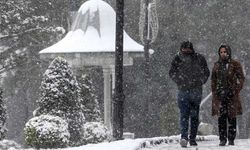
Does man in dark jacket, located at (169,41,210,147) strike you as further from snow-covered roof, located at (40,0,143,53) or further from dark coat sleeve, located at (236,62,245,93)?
snow-covered roof, located at (40,0,143,53)

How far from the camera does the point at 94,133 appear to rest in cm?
1620

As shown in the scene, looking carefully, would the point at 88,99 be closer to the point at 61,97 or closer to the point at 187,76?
the point at 61,97

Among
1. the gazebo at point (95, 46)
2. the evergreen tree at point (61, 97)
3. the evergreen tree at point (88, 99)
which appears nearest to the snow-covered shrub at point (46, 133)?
the evergreen tree at point (61, 97)

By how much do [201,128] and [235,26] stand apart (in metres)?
18.0

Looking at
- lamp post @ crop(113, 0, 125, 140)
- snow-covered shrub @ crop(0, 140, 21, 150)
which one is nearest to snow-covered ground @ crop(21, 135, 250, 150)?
lamp post @ crop(113, 0, 125, 140)

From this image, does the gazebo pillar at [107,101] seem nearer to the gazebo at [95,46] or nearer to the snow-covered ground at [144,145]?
the gazebo at [95,46]

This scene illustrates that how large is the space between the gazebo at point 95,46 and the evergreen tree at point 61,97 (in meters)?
4.17

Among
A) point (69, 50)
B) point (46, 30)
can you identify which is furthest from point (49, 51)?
point (46, 30)

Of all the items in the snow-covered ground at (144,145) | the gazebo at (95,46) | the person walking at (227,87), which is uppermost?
the gazebo at (95,46)

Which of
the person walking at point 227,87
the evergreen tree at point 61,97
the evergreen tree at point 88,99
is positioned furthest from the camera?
the evergreen tree at point 88,99

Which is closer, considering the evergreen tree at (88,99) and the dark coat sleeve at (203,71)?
the dark coat sleeve at (203,71)

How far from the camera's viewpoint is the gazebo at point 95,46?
18672 mm

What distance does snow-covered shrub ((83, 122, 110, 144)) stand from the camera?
635 inches

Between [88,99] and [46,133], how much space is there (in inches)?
142
